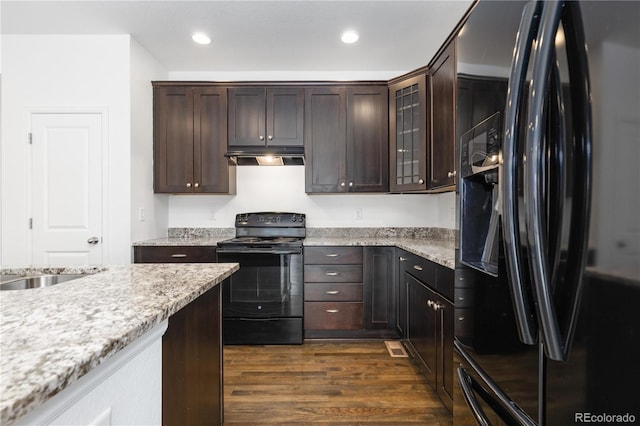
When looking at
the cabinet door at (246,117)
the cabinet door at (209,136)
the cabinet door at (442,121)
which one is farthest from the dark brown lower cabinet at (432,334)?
the cabinet door at (209,136)

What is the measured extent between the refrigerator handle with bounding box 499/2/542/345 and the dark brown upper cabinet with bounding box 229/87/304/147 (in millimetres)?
2702

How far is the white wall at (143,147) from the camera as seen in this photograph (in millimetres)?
2914

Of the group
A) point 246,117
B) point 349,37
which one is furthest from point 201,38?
point 349,37

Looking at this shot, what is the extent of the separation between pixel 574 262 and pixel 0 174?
4008mm

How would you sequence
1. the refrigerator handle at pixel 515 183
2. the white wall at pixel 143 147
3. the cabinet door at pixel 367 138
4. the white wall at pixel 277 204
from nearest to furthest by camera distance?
the refrigerator handle at pixel 515 183 → the white wall at pixel 143 147 → the cabinet door at pixel 367 138 → the white wall at pixel 277 204

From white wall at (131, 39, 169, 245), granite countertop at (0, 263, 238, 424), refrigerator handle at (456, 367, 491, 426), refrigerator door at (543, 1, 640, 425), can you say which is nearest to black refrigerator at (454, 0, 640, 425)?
refrigerator door at (543, 1, 640, 425)

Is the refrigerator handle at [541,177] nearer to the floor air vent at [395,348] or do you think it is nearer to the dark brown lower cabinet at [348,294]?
the floor air vent at [395,348]

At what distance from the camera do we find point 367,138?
3.24 metres

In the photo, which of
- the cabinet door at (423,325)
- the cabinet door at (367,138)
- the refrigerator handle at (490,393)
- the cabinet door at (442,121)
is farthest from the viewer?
the cabinet door at (367,138)

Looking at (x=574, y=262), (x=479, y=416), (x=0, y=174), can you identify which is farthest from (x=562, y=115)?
(x=0, y=174)

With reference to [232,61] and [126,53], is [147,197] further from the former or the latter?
[232,61]

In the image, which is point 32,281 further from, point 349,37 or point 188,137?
point 349,37

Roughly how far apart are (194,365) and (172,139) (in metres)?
2.60

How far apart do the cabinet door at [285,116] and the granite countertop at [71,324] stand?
86.9 inches
